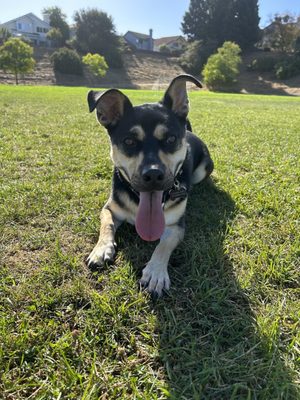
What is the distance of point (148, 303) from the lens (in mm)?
2621

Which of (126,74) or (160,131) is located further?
(126,74)

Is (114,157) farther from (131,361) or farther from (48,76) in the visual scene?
(48,76)

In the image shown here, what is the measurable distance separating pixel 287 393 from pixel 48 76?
67.2m

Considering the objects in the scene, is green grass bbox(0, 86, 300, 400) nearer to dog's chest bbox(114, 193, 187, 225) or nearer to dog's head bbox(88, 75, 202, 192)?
dog's chest bbox(114, 193, 187, 225)

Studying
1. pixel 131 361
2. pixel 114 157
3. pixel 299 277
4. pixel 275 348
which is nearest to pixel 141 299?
pixel 131 361

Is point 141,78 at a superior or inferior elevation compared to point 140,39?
inferior

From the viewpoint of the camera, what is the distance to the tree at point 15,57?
52.4m

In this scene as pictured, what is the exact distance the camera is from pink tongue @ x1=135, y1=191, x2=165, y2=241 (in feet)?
10.6

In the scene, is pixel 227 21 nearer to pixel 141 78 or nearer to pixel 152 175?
pixel 141 78

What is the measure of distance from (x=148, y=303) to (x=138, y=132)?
1878mm

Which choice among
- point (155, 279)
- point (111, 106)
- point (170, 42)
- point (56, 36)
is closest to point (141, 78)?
point (56, 36)

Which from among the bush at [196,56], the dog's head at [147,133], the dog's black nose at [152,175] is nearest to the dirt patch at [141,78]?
the bush at [196,56]

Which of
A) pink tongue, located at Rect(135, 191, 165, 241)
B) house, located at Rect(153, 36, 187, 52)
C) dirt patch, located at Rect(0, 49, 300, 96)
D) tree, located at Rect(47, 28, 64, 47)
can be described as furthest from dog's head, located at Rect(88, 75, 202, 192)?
house, located at Rect(153, 36, 187, 52)

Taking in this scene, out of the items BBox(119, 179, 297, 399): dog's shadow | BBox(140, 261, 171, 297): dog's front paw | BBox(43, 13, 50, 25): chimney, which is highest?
BBox(43, 13, 50, 25): chimney
